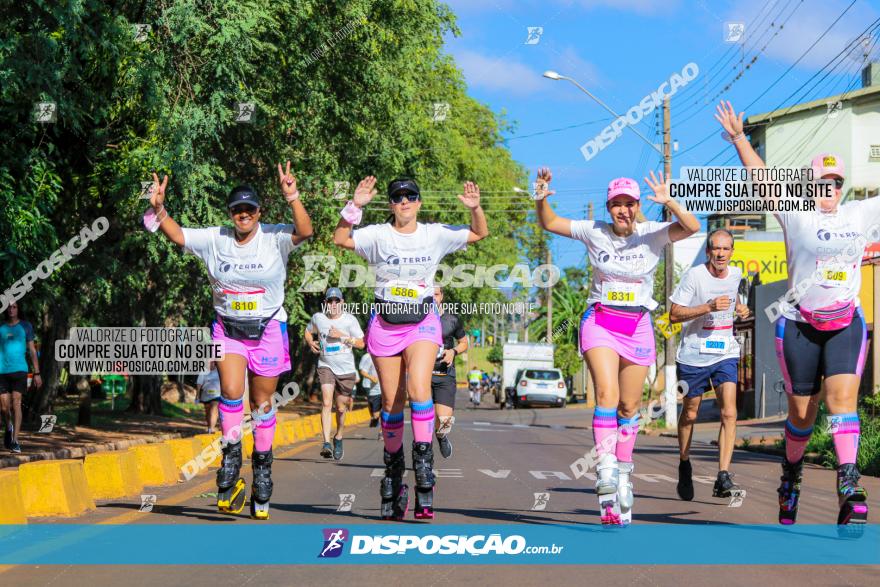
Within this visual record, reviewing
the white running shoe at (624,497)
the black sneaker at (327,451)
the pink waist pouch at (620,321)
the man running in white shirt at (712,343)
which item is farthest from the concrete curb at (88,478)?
the man running in white shirt at (712,343)

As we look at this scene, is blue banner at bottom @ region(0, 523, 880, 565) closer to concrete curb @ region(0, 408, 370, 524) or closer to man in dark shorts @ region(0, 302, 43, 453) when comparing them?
concrete curb @ region(0, 408, 370, 524)

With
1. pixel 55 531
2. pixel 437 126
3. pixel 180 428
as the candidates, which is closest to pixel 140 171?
pixel 180 428

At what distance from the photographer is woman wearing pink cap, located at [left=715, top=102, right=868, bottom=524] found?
25.7 feet

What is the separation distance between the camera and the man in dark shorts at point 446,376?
13078 millimetres

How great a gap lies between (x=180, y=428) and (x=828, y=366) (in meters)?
18.3

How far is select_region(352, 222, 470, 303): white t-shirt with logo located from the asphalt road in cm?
162

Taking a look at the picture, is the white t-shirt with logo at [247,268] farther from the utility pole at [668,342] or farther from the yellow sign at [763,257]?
the yellow sign at [763,257]

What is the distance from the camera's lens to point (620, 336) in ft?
27.2

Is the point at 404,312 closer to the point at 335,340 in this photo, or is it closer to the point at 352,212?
the point at 352,212

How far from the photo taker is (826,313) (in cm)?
786

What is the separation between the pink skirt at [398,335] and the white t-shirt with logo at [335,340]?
22.2ft

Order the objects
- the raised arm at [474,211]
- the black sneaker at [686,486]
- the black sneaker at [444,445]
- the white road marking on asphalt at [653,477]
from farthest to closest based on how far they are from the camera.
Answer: the black sneaker at [444,445] → the white road marking on asphalt at [653,477] → the black sneaker at [686,486] → the raised arm at [474,211]

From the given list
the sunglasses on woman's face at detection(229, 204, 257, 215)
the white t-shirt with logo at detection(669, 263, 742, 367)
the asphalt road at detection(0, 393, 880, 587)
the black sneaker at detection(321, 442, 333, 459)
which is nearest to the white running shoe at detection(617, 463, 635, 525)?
the asphalt road at detection(0, 393, 880, 587)

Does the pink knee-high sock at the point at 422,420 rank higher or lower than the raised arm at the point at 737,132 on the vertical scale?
lower
